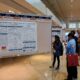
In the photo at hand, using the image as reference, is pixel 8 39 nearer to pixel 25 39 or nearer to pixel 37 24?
pixel 25 39

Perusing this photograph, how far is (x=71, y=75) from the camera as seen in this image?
8172 millimetres

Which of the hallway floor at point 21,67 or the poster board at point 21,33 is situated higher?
the poster board at point 21,33

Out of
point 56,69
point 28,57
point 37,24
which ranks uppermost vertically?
point 37,24

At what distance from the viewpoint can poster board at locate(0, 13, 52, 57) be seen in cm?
303

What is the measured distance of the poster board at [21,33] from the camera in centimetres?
303

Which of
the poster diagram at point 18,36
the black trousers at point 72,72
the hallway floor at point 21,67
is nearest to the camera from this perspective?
the poster diagram at point 18,36

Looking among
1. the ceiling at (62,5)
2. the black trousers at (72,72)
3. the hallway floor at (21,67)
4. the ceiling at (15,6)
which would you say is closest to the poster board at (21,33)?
the hallway floor at (21,67)

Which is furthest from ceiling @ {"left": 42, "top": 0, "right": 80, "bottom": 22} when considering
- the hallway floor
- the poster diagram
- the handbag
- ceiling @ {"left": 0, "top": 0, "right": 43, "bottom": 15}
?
the poster diagram

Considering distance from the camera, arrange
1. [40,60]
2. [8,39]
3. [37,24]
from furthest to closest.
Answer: [40,60] → [37,24] → [8,39]

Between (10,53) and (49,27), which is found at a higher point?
(49,27)

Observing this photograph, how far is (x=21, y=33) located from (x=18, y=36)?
0.18ft

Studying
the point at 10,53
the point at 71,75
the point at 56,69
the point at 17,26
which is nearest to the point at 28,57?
the point at 10,53

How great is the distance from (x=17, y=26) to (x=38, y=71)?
1.29 meters

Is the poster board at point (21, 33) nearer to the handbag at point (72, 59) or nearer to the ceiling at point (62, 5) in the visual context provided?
the handbag at point (72, 59)
